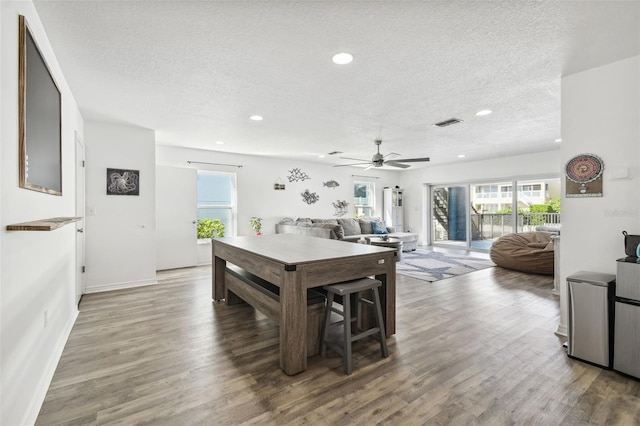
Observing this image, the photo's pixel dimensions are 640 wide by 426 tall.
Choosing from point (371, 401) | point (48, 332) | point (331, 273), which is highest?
point (331, 273)

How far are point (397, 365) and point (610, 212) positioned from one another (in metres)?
2.16

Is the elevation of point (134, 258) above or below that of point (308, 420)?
above

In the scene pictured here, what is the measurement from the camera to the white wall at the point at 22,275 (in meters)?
1.34

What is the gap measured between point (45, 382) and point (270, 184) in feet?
18.1

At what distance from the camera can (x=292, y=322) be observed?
6.98 ft

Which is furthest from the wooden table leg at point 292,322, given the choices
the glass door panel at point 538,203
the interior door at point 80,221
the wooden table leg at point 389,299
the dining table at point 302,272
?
the glass door panel at point 538,203

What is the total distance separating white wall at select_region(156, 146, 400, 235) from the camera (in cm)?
621

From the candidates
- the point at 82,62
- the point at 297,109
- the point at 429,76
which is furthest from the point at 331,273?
the point at 82,62

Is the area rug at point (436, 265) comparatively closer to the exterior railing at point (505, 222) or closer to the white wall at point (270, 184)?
the exterior railing at point (505, 222)

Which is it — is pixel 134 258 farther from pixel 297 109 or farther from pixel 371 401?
pixel 371 401

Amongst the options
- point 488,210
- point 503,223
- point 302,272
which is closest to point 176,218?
point 302,272

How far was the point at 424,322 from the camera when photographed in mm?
3061

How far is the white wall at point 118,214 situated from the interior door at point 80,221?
0.19 metres

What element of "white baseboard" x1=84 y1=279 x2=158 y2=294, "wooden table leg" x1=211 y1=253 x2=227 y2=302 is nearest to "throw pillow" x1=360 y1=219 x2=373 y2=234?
"wooden table leg" x1=211 y1=253 x2=227 y2=302
